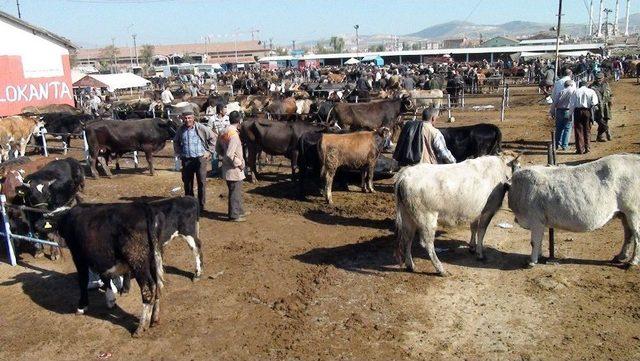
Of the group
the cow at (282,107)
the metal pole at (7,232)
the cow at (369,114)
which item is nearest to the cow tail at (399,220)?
the metal pole at (7,232)

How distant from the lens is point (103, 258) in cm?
574

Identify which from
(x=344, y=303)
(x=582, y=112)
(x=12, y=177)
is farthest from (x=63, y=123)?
(x=582, y=112)

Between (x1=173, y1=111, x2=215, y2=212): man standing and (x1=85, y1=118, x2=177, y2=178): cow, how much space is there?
408cm

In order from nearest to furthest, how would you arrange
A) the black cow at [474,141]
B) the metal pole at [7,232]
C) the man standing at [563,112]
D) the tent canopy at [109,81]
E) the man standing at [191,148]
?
the metal pole at [7,232], the man standing at [191,148], the black cow at [474,141], the man standing at [563,112], the tent canopy at [109,81]

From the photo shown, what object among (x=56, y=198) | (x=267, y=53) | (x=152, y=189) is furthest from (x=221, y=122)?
(x=267, y=53)

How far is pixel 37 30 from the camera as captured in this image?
22.1 metres

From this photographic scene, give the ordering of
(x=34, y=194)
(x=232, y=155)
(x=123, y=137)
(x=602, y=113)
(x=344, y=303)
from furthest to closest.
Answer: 1. (x=602, y=113)
2. (x=123, y=137)
3. (x=232, y=155)
4. (x=34, y=194)
5. (x=344, y=303)

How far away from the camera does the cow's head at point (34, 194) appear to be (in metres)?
7.96

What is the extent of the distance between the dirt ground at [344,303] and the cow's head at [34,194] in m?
0.85

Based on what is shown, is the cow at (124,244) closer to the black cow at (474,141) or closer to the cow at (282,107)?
the black cow at (474,141)

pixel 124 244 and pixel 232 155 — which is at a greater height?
pixel 232 155

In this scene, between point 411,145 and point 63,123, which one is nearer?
point 411,145

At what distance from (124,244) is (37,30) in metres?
20.3

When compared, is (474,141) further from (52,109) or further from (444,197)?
(52,109)
